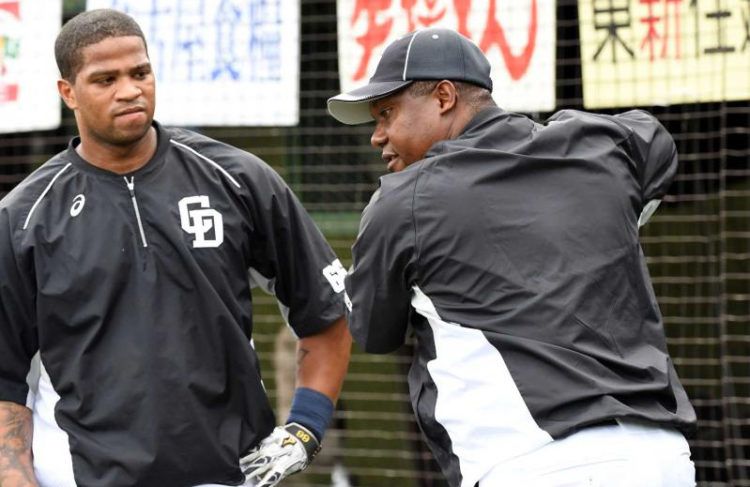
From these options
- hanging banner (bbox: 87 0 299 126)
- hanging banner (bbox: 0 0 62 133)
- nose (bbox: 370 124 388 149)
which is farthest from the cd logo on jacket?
hanging banner (bbox: 0 0 62 133)

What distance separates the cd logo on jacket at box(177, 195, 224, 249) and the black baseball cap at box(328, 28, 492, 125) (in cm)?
56

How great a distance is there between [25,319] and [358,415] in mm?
3746

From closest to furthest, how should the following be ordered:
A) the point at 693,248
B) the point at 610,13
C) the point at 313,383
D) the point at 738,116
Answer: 1. the point at 313,383
2. the point at 610,13
3. the point at 738,116
4. the point at 693,248

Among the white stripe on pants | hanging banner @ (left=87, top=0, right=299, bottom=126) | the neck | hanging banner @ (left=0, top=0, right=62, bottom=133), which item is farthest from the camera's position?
hanging banner @ (left=0, top=0, right=62, bottom=133)

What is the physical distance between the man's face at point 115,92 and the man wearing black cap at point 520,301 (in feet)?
2.49

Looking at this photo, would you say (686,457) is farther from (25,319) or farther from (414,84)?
(25,319)

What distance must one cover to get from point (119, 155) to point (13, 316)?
1.76ft

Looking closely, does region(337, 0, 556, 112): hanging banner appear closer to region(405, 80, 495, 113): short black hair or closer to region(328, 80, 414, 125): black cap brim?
region(328, 80, 414, 125): black cap brim

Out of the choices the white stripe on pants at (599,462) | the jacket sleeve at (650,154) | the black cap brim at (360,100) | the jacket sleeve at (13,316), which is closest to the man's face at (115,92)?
the jacket sleeve at (13,316)

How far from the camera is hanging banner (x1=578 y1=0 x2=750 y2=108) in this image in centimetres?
573

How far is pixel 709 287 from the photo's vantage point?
673 centimetres

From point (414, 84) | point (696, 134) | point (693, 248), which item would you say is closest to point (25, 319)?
point (414, 84)

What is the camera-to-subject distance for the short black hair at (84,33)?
3.77 m

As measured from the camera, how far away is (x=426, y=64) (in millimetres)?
3363
